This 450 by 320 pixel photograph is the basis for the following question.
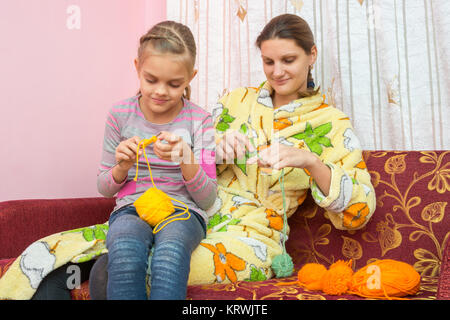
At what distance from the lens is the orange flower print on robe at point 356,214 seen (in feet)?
4.05

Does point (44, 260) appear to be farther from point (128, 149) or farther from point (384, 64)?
point (384, 64)

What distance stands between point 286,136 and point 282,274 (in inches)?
16.9

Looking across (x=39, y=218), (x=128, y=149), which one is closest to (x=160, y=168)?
(x=128, y=149)

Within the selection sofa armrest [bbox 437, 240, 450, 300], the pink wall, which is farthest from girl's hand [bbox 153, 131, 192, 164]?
the pink wall

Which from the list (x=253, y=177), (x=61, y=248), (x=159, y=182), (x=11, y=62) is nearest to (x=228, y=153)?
(x=253, y=177)

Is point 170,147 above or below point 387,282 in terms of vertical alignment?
above

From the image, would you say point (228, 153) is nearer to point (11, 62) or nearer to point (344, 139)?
point (344, 139)

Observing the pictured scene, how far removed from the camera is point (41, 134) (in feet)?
5.53

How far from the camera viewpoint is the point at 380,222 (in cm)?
132

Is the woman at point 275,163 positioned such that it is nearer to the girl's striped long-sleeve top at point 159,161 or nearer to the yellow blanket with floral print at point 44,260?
the girl's striped long-sleeve top at point 159,161

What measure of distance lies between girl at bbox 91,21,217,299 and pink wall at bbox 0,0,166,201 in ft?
1.86

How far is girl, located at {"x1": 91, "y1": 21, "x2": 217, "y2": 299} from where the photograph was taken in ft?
3.00

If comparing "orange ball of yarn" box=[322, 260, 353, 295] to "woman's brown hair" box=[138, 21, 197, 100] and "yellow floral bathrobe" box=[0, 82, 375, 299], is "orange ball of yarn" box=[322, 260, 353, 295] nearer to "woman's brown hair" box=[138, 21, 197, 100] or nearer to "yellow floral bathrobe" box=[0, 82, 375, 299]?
"yellow floral bathrobe" box=[0, 82, 375, 299]

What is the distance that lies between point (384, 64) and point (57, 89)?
4.07ft
